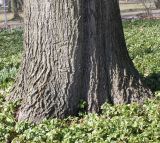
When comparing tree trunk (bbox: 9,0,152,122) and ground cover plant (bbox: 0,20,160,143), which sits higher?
tree trunk (bbox: 9,0,152,122)

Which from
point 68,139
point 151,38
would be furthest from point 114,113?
point 151,38

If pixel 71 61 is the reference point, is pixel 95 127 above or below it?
below

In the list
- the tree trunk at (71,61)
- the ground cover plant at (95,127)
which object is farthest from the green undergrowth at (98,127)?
the tree trunk at (71,61)

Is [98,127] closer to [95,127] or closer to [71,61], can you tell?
[95,127]

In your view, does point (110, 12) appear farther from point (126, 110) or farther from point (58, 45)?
point (126, 110)

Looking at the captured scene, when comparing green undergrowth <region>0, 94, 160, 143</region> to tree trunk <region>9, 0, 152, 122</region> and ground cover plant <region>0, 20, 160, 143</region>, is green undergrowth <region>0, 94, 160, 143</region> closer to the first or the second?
ground cover plant <region>0, 20, 160, 143</region>

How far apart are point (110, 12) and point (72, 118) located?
4.75 ft

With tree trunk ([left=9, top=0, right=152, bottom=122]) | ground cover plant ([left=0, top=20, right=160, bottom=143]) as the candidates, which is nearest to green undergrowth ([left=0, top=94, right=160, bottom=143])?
ground cover plant ([left=0, top=20, right=160, bottom=143])

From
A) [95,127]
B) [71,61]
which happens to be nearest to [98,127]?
[95,127]

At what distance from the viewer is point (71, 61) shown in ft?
18.6

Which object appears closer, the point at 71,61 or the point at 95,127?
the point at 95,127

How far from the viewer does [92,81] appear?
579cm

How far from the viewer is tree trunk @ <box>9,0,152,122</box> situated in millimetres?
5602

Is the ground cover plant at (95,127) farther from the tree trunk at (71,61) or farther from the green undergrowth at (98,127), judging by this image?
the tree trunk at (71,61)
